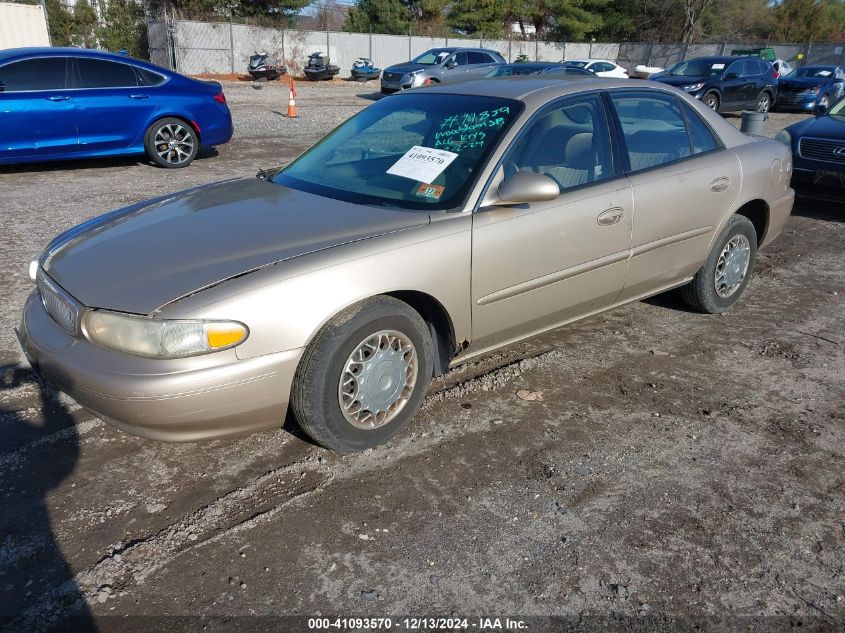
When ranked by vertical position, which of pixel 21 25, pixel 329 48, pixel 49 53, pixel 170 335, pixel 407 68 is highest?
pixel 329 48

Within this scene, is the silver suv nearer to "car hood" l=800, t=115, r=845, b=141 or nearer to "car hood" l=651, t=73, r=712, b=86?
"car hood" l=651, t=73, r=712, b=86

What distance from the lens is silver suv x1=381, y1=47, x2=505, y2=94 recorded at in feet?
70.1

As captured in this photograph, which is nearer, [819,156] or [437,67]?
[819,156]

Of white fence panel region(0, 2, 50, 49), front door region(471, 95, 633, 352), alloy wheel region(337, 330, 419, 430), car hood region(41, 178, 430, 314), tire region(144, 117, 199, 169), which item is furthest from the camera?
white fence panel region(0, 2, 50, 49)

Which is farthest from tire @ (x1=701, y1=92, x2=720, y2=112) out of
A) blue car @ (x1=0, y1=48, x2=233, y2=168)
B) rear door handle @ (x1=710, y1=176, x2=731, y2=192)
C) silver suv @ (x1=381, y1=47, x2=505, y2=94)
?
rear door handle @ (x1=710, y1=176, x2=731, y2=192)

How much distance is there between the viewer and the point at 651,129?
14.1 ft

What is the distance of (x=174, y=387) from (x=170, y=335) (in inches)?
7.8

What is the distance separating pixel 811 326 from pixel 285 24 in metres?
40.6

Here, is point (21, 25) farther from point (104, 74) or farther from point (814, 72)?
point (814, 72)

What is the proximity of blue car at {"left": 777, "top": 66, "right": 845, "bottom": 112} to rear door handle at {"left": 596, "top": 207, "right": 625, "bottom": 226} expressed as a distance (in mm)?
20556

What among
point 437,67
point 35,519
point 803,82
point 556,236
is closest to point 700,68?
point 803,82

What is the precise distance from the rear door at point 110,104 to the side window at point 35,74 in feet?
0.71

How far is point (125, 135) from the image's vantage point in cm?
942

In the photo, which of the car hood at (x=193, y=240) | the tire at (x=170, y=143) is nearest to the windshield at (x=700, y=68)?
the tire at (x=170, y=143)
